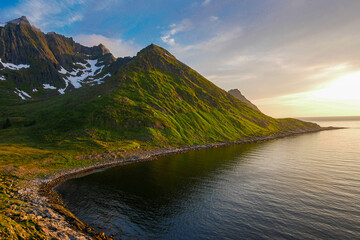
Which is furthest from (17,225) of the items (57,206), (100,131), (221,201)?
(100,131)

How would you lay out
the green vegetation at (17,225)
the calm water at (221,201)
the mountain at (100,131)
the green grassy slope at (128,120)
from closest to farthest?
the green vegetation at (17,225) < the calm water at (221,201) < the mountain at (100,131) < the green grassy slope at (128,120)

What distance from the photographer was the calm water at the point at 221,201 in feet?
103

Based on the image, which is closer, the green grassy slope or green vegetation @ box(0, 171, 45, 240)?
green vegetation @ box(0, 171, 45, 240)

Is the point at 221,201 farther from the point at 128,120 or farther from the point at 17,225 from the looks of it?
the point at 128,120

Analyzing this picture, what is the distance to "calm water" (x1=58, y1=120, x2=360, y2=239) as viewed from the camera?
1238 inches

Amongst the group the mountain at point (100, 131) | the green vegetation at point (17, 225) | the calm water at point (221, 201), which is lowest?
the calm water at point (221, 201)

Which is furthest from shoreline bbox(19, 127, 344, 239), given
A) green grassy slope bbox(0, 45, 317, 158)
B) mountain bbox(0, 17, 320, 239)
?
green grassy slope bbox(0, 45, 317, 158)

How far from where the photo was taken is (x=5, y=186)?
41.2 m

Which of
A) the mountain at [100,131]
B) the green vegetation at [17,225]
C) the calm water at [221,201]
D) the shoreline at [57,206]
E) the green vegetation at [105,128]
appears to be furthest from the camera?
the green vegetation at [105,128]

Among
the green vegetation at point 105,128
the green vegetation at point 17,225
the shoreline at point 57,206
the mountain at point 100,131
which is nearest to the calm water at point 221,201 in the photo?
the shoreline at point 57,206

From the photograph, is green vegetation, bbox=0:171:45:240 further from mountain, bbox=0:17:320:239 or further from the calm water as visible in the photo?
the calm water

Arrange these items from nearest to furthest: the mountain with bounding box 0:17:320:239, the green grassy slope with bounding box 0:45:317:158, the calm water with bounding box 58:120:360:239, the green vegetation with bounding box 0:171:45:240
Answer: the green vegetation with bounding box 0:171:45:240
the calm water with bounding box 58:120:360:239
the mountain with bounding box 0:17:320:239
the green grassy slope with bounding box 0:45:317:158

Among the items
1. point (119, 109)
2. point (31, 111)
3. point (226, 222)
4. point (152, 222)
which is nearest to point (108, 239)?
point (152, 222)

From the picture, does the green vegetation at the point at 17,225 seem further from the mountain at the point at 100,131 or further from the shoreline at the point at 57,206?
the shoreline at the point at 57,206
